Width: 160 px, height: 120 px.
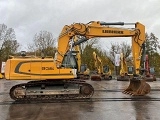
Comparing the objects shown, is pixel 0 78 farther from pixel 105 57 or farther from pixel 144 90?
pixel 105 57

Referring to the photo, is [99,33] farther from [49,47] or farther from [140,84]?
[49,47]

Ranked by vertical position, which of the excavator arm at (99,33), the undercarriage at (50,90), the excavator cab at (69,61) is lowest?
the undercarriage at (50,90)

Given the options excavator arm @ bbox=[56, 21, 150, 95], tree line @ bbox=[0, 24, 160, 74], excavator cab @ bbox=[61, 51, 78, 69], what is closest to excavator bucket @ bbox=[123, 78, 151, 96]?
excavator arm @ bbox=[56, 21, 150, 95]

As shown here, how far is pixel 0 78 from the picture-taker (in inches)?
1559

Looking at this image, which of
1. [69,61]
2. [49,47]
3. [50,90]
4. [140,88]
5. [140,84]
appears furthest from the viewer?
[49,47]

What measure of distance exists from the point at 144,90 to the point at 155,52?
171ft

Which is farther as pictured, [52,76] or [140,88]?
[140,88]

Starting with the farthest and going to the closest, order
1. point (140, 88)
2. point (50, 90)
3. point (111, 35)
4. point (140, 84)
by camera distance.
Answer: point (111, 35) → point (140, 84) → point (140, 88) → point (50, 90)

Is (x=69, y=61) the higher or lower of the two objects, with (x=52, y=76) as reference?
higher

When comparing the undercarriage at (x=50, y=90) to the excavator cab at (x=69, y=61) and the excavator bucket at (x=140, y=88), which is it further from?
the excavator bucket at (x=140, y=88)

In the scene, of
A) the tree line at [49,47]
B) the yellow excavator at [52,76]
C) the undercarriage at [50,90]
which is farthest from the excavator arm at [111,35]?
the tree line at [49,47]

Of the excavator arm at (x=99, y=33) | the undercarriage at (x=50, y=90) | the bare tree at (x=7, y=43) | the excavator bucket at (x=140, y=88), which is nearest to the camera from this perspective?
the undercarriage at (x=50, y=90)

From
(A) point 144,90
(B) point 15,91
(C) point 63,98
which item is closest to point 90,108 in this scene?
(C) point 63,98

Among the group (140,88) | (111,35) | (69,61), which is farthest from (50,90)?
(140,88)
